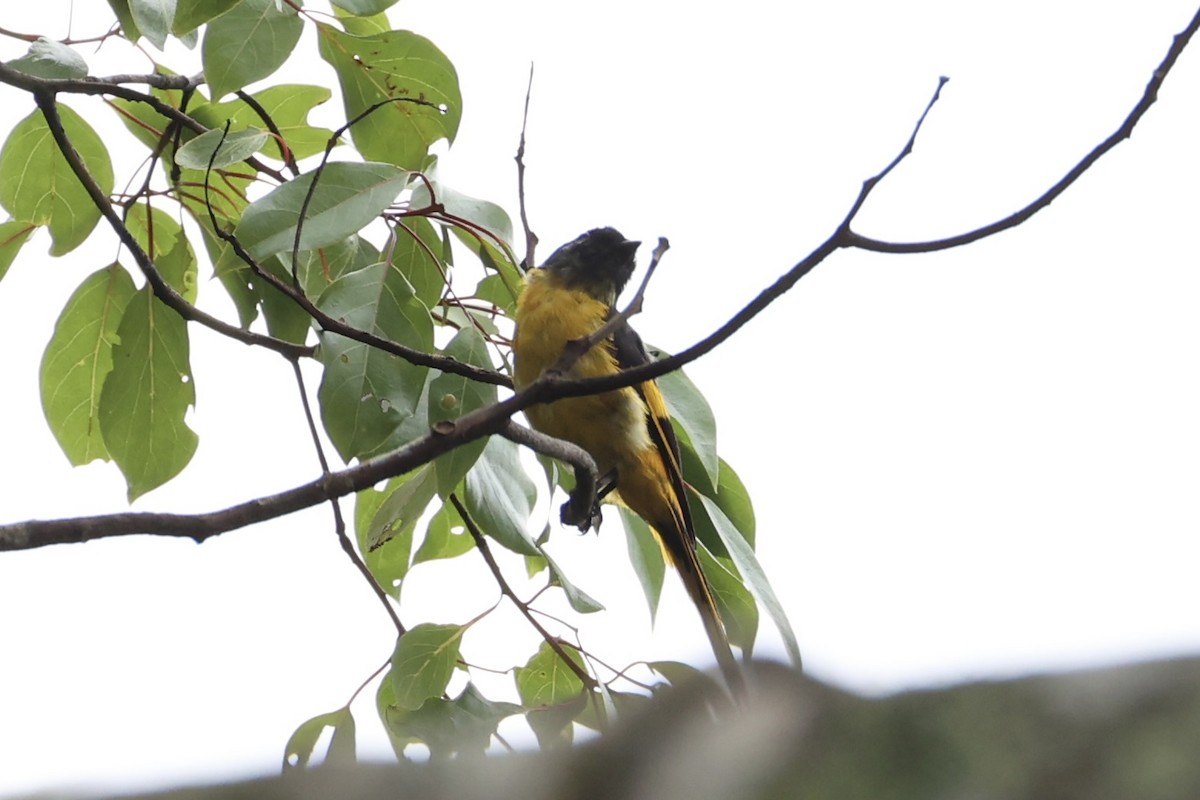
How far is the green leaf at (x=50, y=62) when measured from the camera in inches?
94.3

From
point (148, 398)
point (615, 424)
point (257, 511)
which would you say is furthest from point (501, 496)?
point (615, 424)

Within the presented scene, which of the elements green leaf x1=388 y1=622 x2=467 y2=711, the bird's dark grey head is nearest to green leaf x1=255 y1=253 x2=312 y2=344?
green leaf x1=388 y1=622 x2=467 y2=711

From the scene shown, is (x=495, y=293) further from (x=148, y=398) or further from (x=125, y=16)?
(x=125, y=16)

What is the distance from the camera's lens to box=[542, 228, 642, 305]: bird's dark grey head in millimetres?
4012

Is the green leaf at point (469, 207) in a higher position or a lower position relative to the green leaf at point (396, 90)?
lower

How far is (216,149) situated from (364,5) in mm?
380

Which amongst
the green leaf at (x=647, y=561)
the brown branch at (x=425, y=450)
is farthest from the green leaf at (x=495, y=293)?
the brown branch at (x=425, y=450)

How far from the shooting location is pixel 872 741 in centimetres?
158

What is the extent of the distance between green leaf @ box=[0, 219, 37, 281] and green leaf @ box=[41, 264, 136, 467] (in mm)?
157

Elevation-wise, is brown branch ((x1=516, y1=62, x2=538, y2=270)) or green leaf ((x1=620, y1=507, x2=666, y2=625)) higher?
brown branch ((x1=516, y1=62, x2=538, y2=270))

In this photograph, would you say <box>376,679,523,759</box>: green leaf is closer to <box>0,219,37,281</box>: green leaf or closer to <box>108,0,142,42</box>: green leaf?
<box>0,219,37,281</box>: green leaf

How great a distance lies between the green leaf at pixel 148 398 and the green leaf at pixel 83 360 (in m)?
0.21

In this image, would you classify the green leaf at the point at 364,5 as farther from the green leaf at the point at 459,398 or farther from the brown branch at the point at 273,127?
the green leaf at the point at 459,398

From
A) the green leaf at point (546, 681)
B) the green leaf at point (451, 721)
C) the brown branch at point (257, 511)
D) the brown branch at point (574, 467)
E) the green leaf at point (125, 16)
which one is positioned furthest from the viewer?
the green leaf at point (546, 681)
